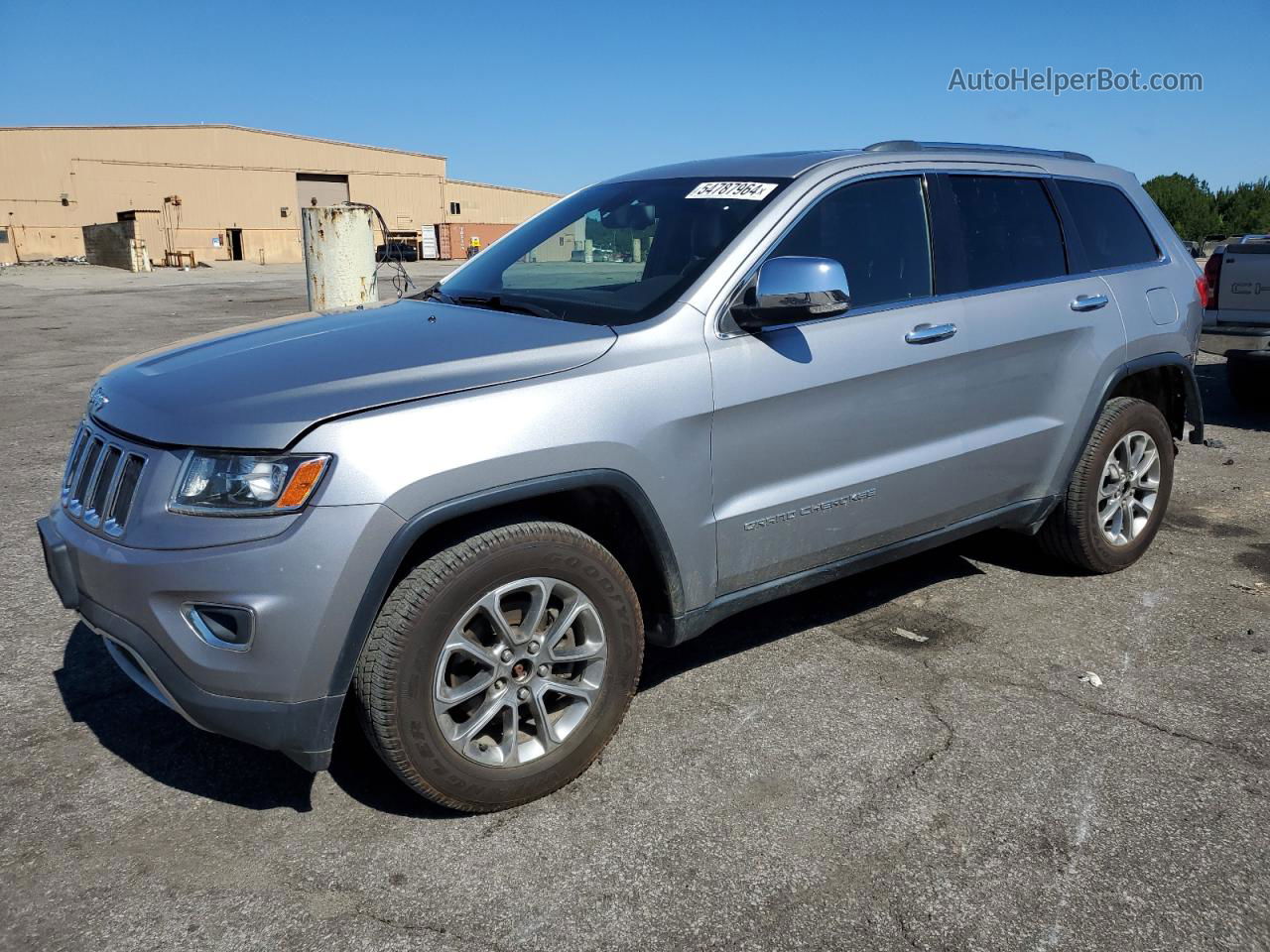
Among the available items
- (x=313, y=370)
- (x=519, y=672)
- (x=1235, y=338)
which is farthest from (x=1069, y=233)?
(x=1235, y=338)

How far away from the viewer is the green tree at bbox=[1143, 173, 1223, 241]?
30881 mm

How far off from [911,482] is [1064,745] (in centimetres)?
101

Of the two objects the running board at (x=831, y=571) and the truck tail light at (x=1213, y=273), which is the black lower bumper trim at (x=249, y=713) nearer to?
the running board at (x=831, y=571)

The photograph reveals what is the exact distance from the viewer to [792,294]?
3.16 meters

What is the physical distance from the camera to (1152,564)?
199 inches

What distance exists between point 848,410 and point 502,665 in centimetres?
147

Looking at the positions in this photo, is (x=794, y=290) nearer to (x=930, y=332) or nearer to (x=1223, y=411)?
(x=930, y=332)

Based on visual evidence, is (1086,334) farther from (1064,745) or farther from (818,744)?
(818,744)

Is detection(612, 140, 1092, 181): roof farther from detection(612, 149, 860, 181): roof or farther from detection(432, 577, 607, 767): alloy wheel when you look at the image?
detection(432, 577, 607, 767): alloy wheel

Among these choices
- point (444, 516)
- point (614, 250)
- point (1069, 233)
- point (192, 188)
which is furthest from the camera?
point (192, 188)

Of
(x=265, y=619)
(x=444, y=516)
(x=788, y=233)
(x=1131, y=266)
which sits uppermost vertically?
(x=788, y=233)

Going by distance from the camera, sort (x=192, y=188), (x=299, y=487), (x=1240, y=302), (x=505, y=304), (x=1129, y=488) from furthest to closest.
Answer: (x=192, y=188)
(x=1240, y=302)
(x=1129, y=488)
(x=505, y=304)
(x=299, y=487)

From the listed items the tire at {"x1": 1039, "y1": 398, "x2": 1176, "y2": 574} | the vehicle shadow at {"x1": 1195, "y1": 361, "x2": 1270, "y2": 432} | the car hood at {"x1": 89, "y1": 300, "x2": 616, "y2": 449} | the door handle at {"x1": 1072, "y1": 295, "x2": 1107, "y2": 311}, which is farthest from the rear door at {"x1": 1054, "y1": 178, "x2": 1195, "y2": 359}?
the vehicle shadow at {"x1": 1195, "y1": 361, "x2": 1270, "y2": 432}

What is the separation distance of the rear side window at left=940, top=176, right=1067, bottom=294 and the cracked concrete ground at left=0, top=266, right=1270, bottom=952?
4.65ft
